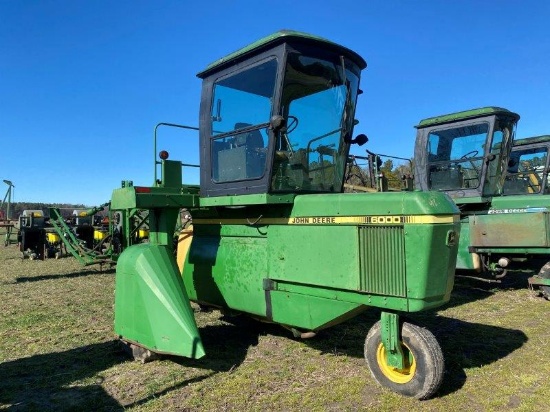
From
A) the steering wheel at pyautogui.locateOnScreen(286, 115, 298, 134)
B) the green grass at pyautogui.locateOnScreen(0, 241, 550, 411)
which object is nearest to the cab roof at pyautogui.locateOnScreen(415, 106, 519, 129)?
the green grass at pyautogui.locateOnScreen(0, 241, 550, 411)

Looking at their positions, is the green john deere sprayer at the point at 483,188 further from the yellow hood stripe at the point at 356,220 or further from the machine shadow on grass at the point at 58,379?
the machine shadow on grass at the point at 58,379

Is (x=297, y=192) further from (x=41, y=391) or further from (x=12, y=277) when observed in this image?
(x=12, y=277)

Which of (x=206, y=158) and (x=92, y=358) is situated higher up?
(x=206, y=158)

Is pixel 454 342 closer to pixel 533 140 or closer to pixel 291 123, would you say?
pixel 291 123

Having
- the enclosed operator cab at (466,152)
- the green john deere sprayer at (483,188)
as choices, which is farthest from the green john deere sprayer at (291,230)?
the enclosed operator cab at (466,152)

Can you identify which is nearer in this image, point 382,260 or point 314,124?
point 382,260

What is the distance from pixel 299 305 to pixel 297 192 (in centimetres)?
98

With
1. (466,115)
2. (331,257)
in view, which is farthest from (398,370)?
(466,115)

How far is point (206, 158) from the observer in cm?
450

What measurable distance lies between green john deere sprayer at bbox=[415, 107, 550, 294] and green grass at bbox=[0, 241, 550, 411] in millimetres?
1024

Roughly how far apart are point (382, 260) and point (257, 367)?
5.10ft

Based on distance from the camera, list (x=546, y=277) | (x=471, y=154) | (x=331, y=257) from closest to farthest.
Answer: (x=331, y=257) < (x=546, y=277) < (x=471, y=154)

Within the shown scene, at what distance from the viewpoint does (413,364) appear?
3.36m

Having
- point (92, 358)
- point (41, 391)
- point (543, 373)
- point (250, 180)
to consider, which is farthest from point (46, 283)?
point (543, 373)
